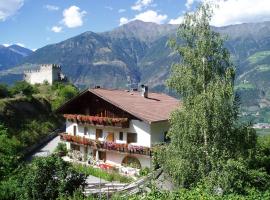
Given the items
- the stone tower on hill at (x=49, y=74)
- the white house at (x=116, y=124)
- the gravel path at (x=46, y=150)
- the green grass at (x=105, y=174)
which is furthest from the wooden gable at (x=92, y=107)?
the stone tower on hill at (x=49, y=74)

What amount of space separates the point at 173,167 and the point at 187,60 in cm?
577

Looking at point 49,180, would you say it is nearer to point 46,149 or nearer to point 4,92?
point 46,149

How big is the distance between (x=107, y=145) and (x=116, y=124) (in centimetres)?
215

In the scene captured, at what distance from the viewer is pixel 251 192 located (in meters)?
20.2

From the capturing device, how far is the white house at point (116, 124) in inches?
1447

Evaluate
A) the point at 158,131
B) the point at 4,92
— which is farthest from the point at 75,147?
the point at 4,92

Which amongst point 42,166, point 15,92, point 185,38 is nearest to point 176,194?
point 42,166

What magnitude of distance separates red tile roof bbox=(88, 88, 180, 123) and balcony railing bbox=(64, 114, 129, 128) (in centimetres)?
129

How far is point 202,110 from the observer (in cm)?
2284

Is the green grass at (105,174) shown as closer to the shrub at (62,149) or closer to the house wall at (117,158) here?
the house wall at (117,158)

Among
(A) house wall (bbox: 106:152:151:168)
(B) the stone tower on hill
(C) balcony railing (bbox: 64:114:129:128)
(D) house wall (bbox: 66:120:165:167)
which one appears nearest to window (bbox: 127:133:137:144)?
(D) house wall (bbox: 66:120:165:167)

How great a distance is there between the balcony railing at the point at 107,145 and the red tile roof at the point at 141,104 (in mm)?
2623

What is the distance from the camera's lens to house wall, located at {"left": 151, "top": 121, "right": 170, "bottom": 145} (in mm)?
36794

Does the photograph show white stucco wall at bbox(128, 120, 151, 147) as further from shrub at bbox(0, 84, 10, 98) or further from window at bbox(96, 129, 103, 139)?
shrub at bbox(0, 84, 10, 98)
